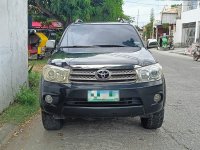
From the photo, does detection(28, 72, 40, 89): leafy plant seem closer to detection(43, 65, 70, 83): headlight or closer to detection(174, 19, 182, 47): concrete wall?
detection(43, 65, 70, 83): headlight

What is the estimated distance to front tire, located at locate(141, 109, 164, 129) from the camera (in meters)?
5.55

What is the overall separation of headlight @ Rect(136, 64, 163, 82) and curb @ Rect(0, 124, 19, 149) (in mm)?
2113

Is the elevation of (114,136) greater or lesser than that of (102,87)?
lesser

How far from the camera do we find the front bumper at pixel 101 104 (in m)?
4.96

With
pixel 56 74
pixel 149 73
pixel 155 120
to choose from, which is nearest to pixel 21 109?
pixel 56 74

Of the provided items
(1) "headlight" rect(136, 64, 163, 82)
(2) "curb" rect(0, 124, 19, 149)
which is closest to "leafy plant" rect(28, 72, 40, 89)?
(2) "curb" rect(0, 124, 19, 149)

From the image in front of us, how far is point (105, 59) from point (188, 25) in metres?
43.1

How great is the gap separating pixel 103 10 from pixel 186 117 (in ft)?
56.7

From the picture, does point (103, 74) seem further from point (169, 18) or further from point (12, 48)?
point (169, 18)

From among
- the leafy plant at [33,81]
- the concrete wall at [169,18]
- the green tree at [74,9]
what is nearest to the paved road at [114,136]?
the leafy plant at [33,81]

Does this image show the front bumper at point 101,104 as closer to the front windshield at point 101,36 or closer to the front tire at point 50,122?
the front tire at point 50,122

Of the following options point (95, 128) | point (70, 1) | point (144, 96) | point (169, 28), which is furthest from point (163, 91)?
point (169, 28)

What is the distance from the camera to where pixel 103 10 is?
23.1m

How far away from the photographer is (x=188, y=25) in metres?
46.3
